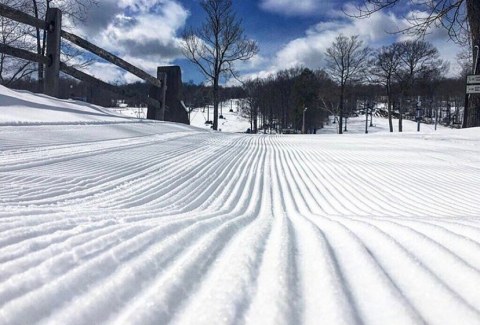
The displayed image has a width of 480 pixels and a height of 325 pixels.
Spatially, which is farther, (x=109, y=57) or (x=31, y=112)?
(x=109, y=57)

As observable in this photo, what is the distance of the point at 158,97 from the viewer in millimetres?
11445

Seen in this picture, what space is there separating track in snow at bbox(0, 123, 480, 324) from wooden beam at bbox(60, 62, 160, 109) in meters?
4.83

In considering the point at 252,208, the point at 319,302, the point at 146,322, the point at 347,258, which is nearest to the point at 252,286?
the point at 319,302

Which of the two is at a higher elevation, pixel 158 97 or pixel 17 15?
pixel 17 15

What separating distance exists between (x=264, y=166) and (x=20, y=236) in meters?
3.44

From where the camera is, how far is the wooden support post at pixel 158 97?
11336 mm

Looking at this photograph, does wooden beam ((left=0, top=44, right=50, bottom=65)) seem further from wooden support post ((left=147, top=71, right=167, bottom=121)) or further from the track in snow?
wooden support post ((left=147, top=71, right=167, bottom=121))

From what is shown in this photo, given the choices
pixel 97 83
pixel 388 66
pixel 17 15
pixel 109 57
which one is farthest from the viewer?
pixel 388 66

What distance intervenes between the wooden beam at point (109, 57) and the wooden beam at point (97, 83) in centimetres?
52

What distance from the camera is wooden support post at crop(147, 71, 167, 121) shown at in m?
11.3

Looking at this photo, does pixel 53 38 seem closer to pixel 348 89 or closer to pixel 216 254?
pixel 216 254

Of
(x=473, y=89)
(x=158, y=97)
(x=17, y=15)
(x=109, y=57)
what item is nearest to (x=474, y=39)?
(x=473, y=89)

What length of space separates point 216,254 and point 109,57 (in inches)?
314

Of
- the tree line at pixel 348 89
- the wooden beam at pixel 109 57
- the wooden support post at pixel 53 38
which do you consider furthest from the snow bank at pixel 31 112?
the tree line at pixel 348 89
